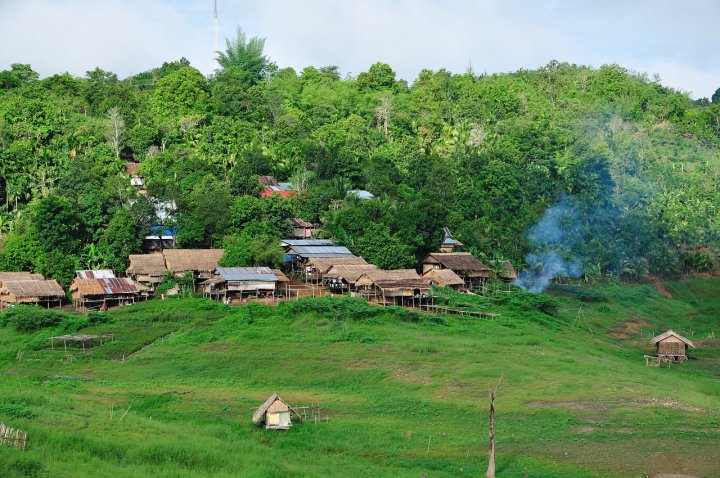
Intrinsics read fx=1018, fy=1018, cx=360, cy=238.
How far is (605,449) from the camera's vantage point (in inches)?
1363

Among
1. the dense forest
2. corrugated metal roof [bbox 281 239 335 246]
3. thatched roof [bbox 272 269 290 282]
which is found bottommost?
thatched roof [bbox 272 269 290 282]

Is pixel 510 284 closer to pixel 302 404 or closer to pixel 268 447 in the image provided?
pixel 302 404

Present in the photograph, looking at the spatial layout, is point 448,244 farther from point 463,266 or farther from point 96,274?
point 96,274

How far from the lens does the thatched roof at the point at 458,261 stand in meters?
65.1

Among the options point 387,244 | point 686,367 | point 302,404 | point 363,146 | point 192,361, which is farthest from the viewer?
point 363,146

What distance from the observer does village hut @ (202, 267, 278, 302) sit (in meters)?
57.6

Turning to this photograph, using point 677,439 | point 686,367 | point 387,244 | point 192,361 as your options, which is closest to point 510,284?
point 387,244

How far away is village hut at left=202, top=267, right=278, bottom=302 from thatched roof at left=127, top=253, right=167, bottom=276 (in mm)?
2697

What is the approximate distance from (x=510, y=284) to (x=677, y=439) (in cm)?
3233

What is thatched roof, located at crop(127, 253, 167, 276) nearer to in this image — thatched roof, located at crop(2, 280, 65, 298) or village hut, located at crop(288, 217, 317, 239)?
thatched roof, located at crop(2, 280, 65, 298)

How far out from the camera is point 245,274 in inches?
2286

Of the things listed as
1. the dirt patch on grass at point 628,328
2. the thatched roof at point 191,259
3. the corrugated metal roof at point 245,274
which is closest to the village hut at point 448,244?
the dirt patch on grass at point 628,328

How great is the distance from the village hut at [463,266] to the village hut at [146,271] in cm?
1737

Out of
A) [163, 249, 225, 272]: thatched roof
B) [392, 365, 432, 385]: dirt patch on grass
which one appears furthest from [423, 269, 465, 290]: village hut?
[392, 365, 432, 385]: dirt patch on grass
